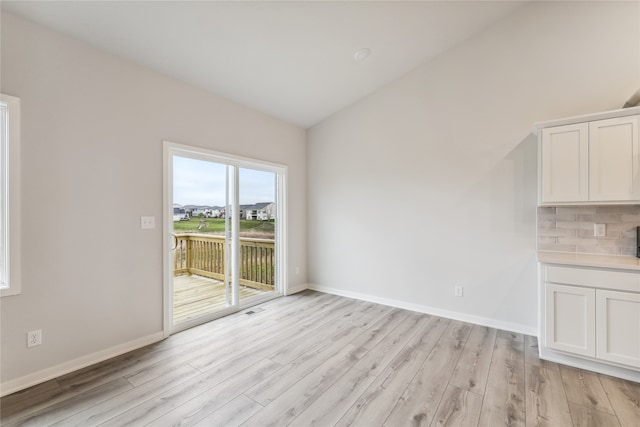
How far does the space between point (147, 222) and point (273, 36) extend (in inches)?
88.0

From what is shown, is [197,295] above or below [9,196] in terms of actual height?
below

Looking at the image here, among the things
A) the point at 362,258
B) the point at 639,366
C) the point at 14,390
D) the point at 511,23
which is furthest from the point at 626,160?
the point at 14,390

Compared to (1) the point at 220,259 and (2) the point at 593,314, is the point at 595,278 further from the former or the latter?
(1) the point at 220,259

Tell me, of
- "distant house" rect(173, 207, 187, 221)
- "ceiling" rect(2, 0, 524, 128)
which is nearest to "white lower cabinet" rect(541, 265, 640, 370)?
"ceiling" rect(2, 0, 524, 128)

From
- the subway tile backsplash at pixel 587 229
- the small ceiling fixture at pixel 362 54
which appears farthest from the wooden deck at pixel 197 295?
the subway tile backsplash at pixel 587 229

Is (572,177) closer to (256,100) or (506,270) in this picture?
(506,270)

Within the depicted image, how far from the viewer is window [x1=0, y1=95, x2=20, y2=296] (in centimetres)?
199

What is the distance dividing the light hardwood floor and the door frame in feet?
1.30

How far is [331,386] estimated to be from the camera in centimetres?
208

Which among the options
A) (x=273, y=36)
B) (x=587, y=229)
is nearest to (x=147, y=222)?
(x=273, y=36)

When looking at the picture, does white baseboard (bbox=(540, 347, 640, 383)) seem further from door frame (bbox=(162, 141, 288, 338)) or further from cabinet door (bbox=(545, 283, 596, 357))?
door frame (bbox=(162, 141, 288, 338))

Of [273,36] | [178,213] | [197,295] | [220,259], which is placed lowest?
[197,295]

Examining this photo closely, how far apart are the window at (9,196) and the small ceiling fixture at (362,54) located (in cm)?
306

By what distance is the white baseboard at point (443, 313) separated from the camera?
9.89 ft
